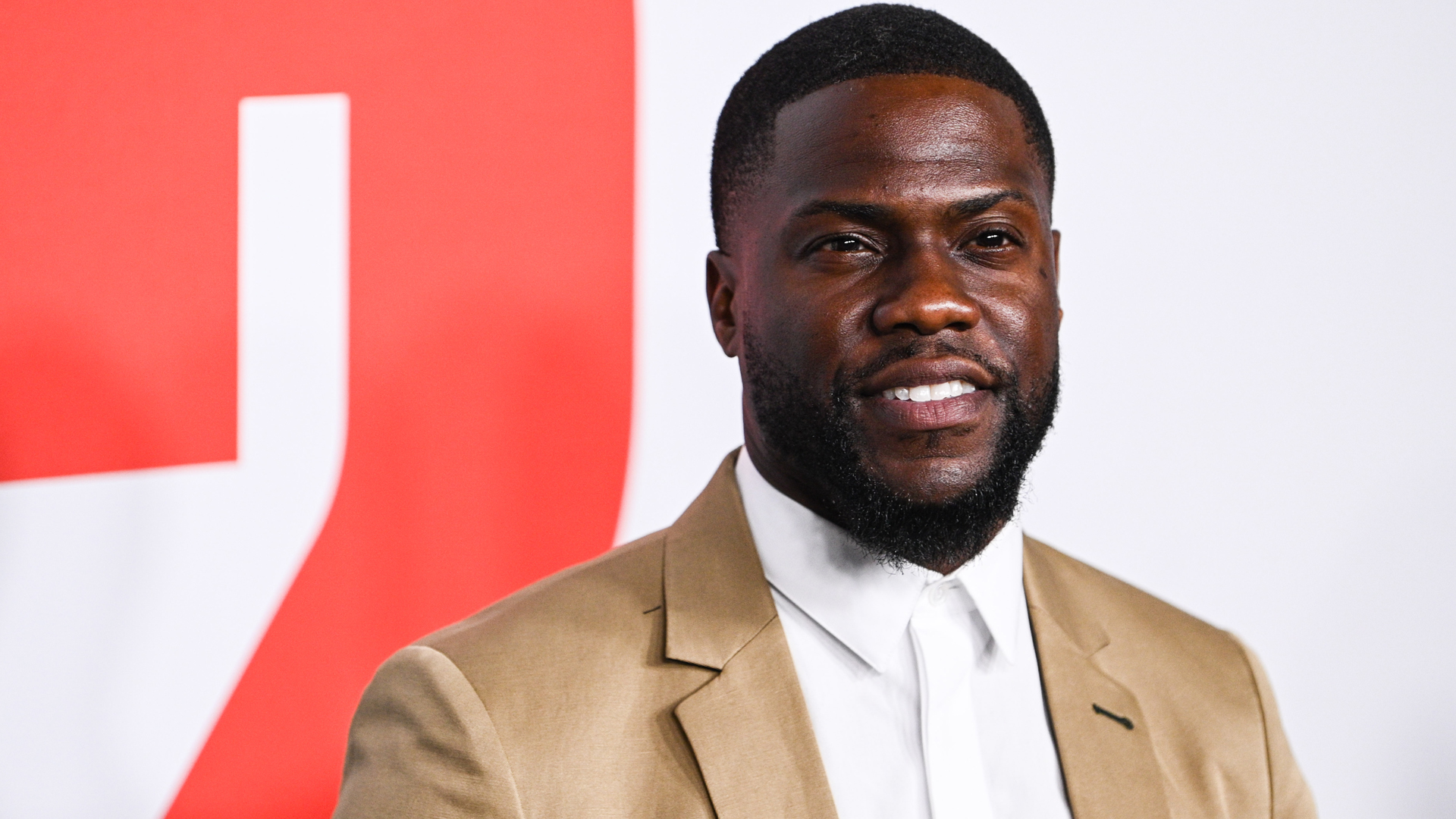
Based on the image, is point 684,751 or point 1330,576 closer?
point 684,751

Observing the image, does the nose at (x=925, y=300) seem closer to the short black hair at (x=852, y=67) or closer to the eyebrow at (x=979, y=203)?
the eyebrow at (x=979, y=203)

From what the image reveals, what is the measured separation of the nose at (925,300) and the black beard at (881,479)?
0.02 metres

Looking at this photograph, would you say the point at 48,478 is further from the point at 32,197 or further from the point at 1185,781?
the point at 1185,781

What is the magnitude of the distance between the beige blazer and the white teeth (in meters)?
0.22

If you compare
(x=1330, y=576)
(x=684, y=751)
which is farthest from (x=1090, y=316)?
(x=684, y=751)

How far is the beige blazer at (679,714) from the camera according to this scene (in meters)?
1.02

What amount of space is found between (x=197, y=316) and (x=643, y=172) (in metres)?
0.63

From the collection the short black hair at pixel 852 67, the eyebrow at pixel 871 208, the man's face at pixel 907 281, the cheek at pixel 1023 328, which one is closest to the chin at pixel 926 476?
the man's face at pixel 907 281

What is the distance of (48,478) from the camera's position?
154 centimetres

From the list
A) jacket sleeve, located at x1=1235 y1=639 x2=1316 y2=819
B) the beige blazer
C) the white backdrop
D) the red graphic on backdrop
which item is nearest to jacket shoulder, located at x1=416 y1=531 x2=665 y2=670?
the beige blazer

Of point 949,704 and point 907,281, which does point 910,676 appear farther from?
point 907,281

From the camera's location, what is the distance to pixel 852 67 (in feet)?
3.76

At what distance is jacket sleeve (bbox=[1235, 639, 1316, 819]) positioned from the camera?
1309 mm

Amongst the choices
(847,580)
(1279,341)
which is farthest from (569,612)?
(1279,341)
